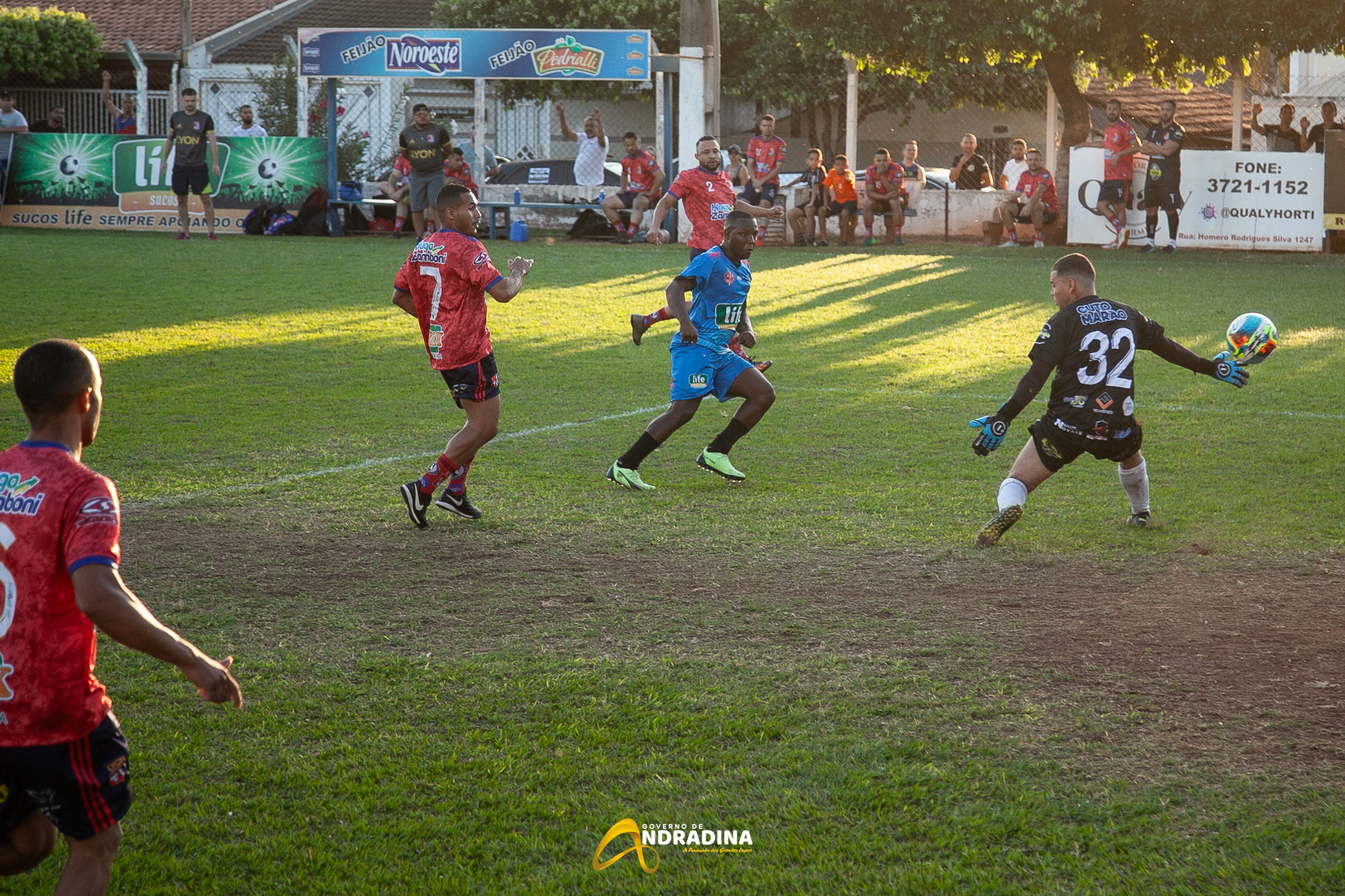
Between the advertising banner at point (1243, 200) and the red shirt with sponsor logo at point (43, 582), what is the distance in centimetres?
2134

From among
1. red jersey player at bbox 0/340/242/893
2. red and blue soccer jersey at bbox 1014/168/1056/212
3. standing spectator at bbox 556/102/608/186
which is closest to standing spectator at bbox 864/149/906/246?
red and blue soccer jersey at bbox 1014/168/1056/212

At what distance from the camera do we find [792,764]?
375cm

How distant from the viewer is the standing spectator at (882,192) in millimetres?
23219

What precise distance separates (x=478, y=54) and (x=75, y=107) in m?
16.6

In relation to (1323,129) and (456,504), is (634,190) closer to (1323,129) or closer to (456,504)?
(1323,129)

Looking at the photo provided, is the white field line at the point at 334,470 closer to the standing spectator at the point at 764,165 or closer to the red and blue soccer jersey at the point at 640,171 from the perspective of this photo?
the standing spectator at the point at 764,165

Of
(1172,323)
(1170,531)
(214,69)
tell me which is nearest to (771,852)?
(1170,531)

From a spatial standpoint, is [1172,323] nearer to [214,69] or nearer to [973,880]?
[973,880]

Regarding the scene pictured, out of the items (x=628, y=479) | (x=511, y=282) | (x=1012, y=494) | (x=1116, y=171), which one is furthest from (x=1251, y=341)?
(x=1116, y=171)

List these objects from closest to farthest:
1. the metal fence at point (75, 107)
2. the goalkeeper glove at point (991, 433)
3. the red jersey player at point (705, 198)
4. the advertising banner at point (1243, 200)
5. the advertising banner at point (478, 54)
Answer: the goalkeeper glove at point (991, 433) < the red jersey player at point (705, 198) < the advertising banner at point (1243, 200) < the advertising banner at point (478, 54) < the metal fence at point (75, 107)

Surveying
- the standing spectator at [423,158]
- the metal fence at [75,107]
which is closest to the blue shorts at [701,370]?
the standing spectator at [423,158]

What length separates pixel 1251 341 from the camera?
6.51 metres

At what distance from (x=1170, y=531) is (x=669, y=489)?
2.54 m

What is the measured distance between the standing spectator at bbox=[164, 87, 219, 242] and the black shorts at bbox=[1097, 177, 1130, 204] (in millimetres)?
14093
